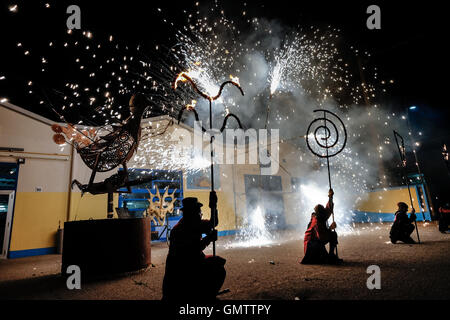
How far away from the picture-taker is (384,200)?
1975 cm

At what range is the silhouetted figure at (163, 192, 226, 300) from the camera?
3242 millimetres

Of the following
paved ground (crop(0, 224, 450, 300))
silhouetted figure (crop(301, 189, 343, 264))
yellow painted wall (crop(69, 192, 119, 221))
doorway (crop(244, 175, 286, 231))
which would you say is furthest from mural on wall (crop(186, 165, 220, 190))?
silhouetted figure (crop(301, 189, 343, 264))

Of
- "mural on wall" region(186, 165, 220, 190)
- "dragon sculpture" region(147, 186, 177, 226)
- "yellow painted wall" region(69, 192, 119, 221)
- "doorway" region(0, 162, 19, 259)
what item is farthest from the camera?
"mural on wall" region(186, 165, 220, 190)

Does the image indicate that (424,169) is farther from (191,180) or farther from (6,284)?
(6,284)

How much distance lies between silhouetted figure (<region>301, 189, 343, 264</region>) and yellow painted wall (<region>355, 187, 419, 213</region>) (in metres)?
16.0

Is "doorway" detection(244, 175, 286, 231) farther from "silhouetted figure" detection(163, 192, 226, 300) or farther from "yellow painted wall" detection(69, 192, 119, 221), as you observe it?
"silhouetted figure" detection(163, 192, 226, 300)

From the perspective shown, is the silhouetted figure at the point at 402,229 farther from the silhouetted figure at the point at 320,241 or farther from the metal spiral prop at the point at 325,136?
the silhouetted figure at the point at 320,241

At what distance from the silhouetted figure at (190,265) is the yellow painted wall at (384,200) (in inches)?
A: 802

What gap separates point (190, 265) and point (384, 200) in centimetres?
Answer: 2135

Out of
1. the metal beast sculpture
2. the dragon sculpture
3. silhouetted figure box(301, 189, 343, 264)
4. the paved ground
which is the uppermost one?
the metal beast sculpture

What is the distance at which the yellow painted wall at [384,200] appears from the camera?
61.3ft

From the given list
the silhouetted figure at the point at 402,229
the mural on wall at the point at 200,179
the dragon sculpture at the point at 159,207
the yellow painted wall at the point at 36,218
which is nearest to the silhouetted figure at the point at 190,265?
the silhouetted figure at the point at 402,229
